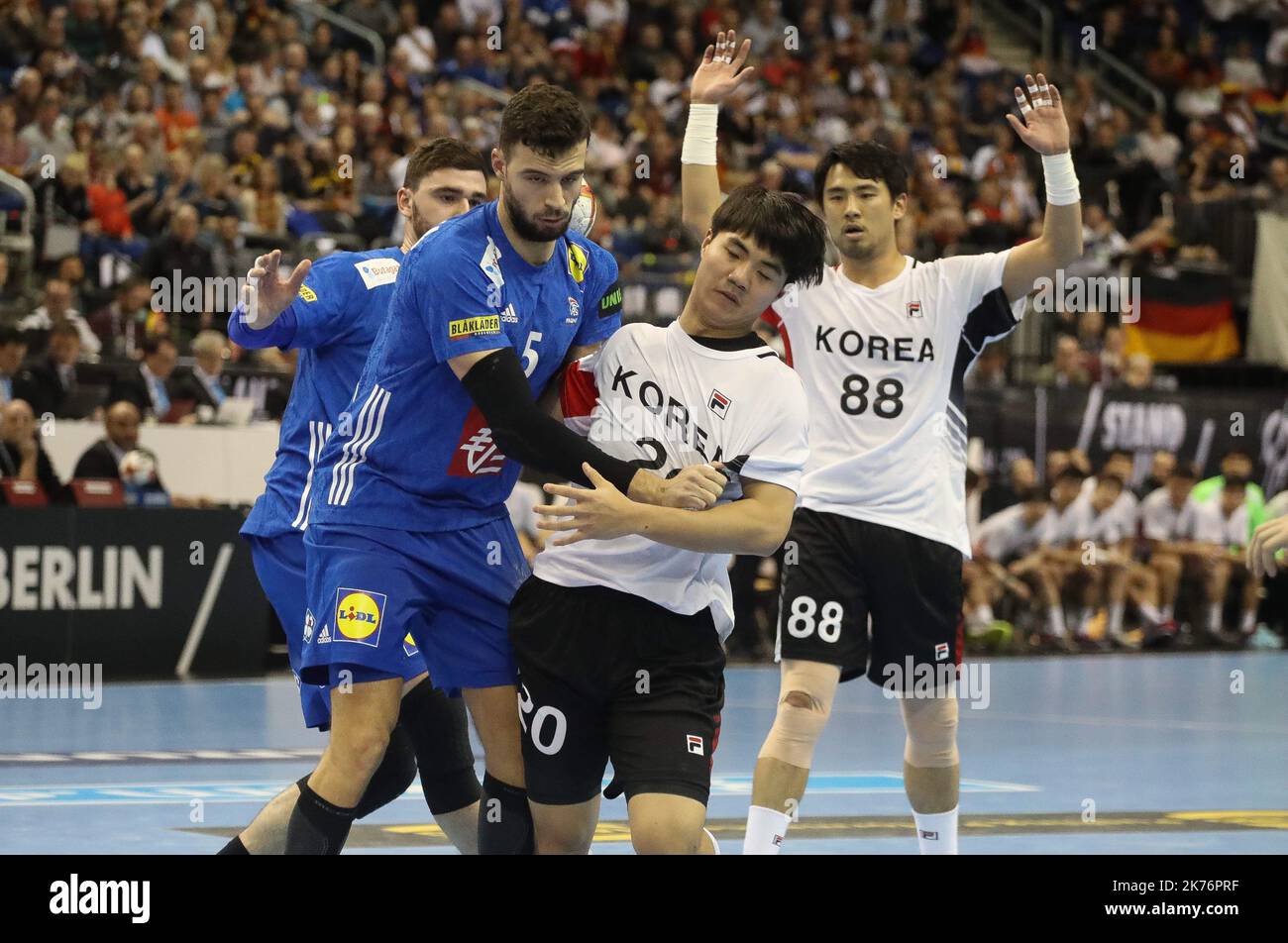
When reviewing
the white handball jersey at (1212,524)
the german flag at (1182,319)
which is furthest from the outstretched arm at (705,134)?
the german flag at (1182,319)

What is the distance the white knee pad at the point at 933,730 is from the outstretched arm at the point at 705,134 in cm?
179

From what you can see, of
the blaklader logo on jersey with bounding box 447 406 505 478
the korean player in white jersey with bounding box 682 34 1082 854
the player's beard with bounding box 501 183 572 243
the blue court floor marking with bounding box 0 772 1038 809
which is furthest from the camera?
the blue court floor marking with bounding box 0 772 1038 809

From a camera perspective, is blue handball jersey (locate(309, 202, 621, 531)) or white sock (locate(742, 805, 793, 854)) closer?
blue handball jersey (locate(309, 202, 621, 531))

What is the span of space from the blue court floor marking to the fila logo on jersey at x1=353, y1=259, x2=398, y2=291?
2.80m

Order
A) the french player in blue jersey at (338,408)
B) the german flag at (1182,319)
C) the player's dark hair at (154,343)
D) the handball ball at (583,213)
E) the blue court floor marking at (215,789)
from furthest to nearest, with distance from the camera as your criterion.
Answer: the german flag at (1182,319) → the player's dark hair at (154,343) → the blue court floor marking at (215,789) → the french player in blue jersey at (338,408) → the handball ball at (583,213)

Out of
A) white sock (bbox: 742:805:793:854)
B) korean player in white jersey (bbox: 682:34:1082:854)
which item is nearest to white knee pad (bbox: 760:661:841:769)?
korean player in white jersey (bbox: 682:34:1082:854)

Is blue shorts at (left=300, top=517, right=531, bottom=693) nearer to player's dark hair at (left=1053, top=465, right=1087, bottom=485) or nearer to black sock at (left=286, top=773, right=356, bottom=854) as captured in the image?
black sock at (left=286, top=773, right=356, bottom=854)

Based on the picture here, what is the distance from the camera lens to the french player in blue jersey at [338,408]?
5891 millimetres

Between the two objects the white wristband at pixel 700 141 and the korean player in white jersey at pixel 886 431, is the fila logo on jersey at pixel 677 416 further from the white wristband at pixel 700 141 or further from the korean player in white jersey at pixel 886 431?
the white wristband at pixel 700 141

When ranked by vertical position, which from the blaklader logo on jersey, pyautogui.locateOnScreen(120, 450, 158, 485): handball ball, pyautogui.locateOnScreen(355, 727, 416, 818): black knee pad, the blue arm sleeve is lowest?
pyautogui.locateOnScreen(355, 727, 416, 818): black knee pad

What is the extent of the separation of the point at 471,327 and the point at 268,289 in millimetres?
1015

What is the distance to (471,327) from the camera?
16.5ft

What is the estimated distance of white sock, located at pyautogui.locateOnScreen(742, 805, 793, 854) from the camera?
6.25m
